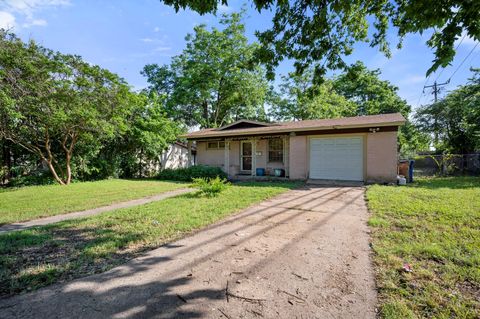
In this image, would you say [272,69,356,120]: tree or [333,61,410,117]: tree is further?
[333,61,410,117]: tree

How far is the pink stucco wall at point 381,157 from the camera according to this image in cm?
963

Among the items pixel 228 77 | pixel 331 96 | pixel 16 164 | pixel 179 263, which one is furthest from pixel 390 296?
pixel 331 96

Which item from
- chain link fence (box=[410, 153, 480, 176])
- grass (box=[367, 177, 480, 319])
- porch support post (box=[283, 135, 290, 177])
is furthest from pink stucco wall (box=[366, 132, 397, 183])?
chain link fence (box=[410, 153, 480, 176])

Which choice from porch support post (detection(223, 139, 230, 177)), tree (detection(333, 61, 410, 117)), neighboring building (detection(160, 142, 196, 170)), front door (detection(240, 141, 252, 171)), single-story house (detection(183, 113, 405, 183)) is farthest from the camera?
tree (detection(333, 61, 410, 117))

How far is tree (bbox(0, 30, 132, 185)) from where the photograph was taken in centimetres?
905

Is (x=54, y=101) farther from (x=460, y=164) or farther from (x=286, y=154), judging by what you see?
(x=460, y=164)

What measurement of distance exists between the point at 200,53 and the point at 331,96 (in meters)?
14.2

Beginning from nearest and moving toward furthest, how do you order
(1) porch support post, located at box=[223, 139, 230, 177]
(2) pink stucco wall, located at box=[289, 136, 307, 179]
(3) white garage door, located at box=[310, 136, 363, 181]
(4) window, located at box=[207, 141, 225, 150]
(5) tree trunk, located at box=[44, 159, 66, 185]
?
(3) white garage door, located at box=[310, 136, 363, 181], (5) tree trunk, located at box=[44, 159, 66, 185], (2) pink stucco wall, located at box=[289, 136, 307, 179], (1) porch support post, located at box=[223, 139, 230, 177], (4) window, located at box=[207, 141, 225, 150]

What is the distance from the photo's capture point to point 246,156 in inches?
556

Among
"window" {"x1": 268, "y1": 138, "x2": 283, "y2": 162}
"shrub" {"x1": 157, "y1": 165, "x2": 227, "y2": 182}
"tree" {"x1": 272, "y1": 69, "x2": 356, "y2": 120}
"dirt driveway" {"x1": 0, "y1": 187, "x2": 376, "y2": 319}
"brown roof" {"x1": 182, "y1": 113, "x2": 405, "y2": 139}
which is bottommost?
"dirt driveway" {"x1": 0, "y1": 187, "x2": 376, "y2": 319}

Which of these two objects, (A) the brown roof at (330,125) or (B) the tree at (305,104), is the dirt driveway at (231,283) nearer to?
(A) the brown roof at (330,125)

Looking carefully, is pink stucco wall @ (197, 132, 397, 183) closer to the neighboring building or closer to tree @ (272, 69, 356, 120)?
the neighboring building

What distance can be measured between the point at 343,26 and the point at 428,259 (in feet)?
14.9

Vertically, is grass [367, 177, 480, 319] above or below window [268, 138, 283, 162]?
below
